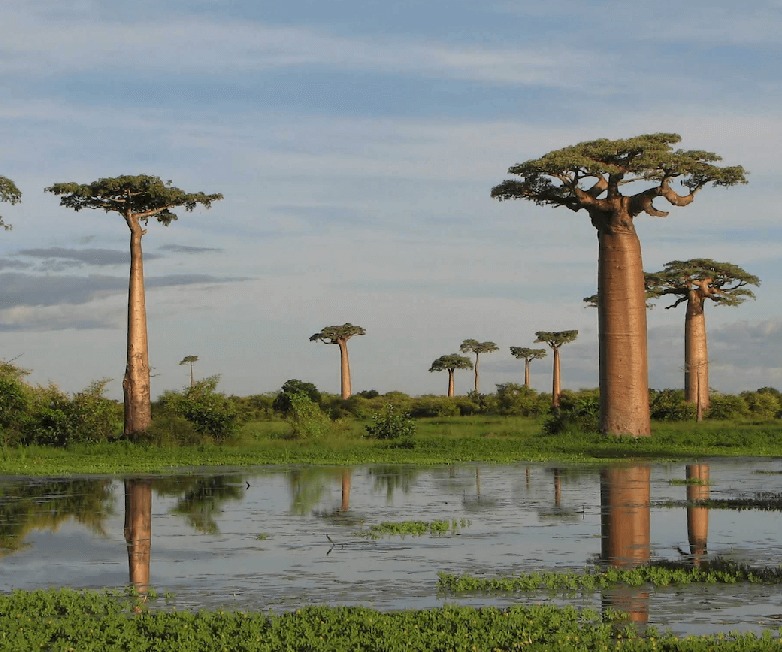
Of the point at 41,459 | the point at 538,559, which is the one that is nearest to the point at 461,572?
the point at 538,559

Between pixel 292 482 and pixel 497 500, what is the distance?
463cm

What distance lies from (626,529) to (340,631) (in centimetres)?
615

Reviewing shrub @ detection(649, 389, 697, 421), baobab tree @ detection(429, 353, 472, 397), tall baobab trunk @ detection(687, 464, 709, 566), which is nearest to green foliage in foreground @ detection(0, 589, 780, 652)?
tall baobab trunk @ detection(687, 464, 709, 566)

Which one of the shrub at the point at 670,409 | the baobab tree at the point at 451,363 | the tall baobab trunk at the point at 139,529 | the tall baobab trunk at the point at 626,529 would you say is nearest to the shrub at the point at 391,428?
the tall baobab trunk at the point at 626,529

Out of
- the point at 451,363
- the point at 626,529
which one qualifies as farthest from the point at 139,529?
the point at 451,363

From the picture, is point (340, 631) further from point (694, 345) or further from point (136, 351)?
point (694, 345)

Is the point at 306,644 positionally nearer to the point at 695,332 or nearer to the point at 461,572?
the point at 461,572

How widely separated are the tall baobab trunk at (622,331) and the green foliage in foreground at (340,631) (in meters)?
22.9

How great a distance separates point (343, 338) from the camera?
218 feet

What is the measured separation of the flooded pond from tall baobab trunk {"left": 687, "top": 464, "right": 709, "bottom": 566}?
49mm

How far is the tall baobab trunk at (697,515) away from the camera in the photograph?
38.6 feet

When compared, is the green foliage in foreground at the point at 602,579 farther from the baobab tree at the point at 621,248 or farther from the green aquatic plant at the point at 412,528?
the baobab tree at the point at 621,248

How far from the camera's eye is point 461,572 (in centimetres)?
1041

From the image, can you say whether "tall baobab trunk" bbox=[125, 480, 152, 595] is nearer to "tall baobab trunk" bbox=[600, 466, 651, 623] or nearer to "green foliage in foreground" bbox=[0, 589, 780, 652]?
"green foliage in foreground" bbox=[0, 589, 780, 652]
